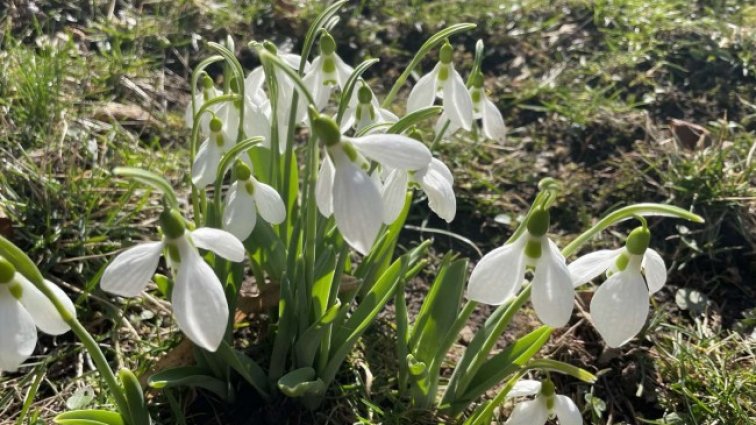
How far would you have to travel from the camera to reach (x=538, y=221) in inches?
44.0

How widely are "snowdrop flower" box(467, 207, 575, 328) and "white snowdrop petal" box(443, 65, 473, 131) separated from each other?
1.14 ft

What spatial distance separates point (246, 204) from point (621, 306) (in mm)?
610

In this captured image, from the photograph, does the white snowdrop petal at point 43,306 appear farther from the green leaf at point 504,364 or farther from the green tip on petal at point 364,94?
the green leaf at point 504,364

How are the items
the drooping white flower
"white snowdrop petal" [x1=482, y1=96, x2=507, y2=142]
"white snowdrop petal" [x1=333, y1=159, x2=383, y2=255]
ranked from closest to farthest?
"white snowdrop petal" [x1=333, y1=159, x2=383, y2=255], the drooping white flower, "white snowdrop petal" [x1=482, y1=96, x2=507, y2=142]

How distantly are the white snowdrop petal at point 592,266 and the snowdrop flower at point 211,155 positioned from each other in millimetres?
621

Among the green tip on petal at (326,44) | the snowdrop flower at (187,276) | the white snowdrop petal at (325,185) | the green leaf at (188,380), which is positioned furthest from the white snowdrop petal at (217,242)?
the green tip on petal at (326,44)

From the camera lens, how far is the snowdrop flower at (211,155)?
134 centimetres

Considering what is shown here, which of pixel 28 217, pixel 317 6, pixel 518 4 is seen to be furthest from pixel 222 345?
pixel 518 4

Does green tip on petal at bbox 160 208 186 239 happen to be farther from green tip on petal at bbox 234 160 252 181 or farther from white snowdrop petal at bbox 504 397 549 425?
white snowdrop petal at bbox 504 397 549 425

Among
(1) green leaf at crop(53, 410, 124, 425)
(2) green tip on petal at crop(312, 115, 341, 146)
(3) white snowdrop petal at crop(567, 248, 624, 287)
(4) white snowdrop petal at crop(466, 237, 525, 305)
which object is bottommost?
(1) green leaf at crop(53, 410, 124, 425)

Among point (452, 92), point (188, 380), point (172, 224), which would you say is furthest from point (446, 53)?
point (188, 380)

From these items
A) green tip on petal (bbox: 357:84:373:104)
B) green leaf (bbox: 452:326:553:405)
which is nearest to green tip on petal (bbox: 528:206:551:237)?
green leaf (bbox: 452:326:553:405)

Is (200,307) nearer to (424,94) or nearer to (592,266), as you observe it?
(592,266)

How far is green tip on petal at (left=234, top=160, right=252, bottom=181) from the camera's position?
4.18 ft
